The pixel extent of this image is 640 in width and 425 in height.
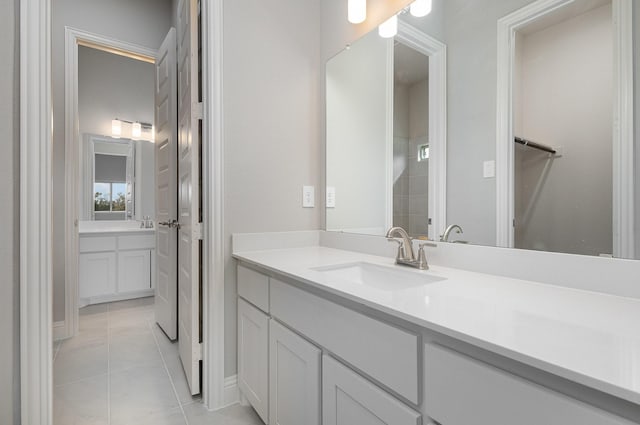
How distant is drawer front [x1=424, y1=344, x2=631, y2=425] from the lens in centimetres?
46

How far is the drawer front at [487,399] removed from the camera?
0.46m

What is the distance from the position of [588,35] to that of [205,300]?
5.96ft

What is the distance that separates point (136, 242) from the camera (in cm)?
337

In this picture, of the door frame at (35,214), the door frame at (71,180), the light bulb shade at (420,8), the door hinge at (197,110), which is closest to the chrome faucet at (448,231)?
the light bulb shade at (420,8)

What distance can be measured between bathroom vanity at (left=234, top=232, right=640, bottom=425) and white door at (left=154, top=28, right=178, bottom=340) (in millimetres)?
1254

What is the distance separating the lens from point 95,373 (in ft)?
6.23

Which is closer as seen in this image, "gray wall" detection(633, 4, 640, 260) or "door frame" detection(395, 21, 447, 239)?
"gray wall" detection(633, 4, 640, 260)

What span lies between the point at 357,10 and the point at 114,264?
10.9 feet

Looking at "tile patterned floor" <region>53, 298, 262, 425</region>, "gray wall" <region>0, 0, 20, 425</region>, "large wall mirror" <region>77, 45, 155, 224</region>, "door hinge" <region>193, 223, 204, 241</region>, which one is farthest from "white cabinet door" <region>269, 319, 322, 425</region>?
"large wall mirror" <region>77, 45, 155, 224</region>

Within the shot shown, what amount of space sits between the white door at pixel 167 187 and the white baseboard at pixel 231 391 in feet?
3.06

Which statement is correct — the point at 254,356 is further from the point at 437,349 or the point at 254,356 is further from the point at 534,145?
the point at 534,145

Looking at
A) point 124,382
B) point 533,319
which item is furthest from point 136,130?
point 533,319

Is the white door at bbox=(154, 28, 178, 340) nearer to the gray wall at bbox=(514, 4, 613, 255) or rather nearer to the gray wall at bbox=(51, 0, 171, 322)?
the gray wall at bbox=(51, 0, 171, 322)

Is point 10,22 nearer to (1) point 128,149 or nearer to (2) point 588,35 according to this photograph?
(2) point 588,35
